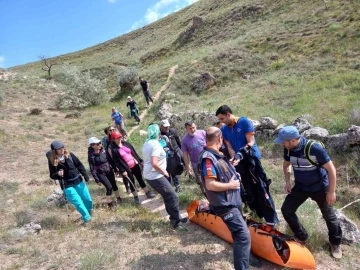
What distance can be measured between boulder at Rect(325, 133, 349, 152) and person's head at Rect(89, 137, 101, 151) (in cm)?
553

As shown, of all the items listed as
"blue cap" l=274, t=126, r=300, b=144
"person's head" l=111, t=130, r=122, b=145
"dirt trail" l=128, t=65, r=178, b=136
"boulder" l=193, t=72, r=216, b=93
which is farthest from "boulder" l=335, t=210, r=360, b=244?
"boulder" l=193, t=72, r=216, b=93

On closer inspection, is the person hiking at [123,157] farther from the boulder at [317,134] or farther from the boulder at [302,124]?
the boulder at [302,124]

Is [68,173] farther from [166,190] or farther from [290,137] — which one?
[290,137]

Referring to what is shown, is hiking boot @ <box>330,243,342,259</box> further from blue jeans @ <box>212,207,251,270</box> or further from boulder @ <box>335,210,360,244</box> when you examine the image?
blue jeans @ <box>212,207,251,270</box>

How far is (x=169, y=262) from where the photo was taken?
13.9 feet

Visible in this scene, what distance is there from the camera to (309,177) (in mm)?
3877

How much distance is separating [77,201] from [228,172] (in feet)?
10.9

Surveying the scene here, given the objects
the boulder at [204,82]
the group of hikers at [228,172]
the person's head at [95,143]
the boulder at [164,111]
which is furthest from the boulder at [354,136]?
the boulder at [204,82]

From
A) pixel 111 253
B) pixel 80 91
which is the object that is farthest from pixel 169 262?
pixel 80 91

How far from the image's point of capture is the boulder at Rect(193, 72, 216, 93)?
1808 centimetres

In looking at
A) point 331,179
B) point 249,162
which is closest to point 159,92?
point 249,162

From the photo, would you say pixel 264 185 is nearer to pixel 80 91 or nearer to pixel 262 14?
pixel 80 91

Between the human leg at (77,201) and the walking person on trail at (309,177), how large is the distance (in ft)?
11.6

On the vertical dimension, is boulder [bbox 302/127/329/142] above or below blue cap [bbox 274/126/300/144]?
below
